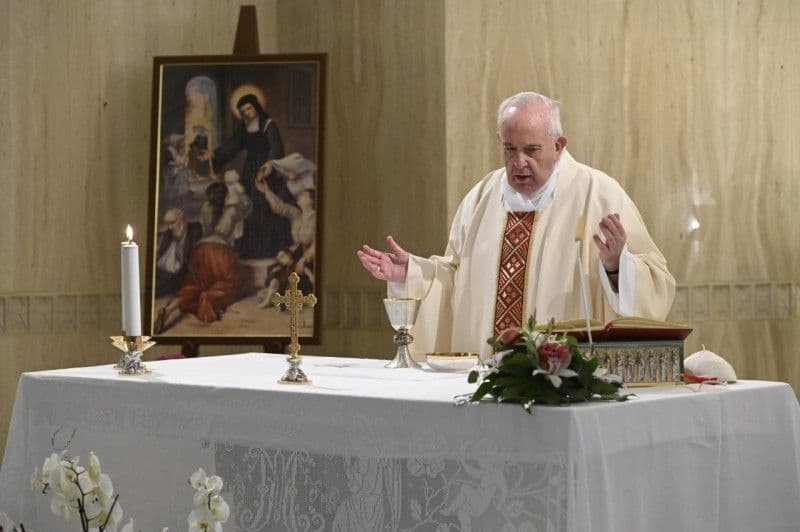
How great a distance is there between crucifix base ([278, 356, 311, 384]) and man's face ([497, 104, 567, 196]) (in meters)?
1.84

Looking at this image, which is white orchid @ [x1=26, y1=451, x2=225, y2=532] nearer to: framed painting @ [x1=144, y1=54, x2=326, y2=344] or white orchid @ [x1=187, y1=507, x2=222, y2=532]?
white orchid @ [x1=187, y1=507, x2=222, y2=532]

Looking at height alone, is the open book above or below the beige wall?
below

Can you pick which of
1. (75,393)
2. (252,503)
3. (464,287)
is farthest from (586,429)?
(464,287)

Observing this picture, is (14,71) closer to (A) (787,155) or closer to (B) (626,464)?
(A) (787,155)

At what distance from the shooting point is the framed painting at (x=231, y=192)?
8.36m

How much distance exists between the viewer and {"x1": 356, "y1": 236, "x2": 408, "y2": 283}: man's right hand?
542 centimetres

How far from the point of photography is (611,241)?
5.24 m

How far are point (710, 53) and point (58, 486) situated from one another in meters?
6.59

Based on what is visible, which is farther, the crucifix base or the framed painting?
the framed painting

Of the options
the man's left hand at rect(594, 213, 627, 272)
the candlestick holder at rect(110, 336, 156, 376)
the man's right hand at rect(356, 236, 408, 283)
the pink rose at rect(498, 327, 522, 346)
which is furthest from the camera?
the man's right hand at rect(356, 236, 408, 283)

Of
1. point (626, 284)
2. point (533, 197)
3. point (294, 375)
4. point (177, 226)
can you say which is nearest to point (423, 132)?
point (177, 226)

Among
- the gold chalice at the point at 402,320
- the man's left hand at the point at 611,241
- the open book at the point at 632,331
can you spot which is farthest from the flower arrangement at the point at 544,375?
the man's left hand at the point at 611,241

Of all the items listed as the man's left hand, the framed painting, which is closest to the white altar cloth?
the man's left hand

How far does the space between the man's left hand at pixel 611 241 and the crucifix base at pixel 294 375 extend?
54.8 inches
